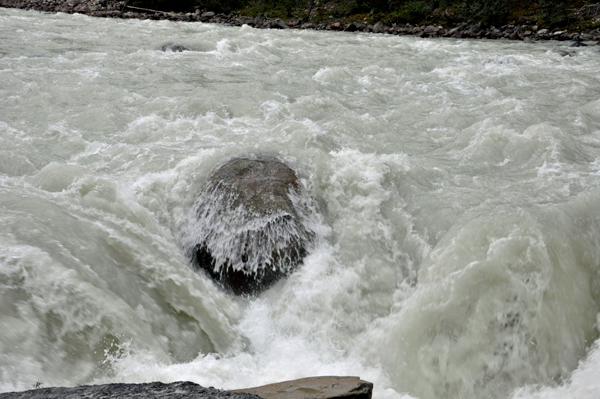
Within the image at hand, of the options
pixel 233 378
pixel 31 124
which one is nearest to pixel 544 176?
pixel 233 378

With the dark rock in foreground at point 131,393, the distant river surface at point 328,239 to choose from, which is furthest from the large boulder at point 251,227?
the dark rock in foreground at point 131,393

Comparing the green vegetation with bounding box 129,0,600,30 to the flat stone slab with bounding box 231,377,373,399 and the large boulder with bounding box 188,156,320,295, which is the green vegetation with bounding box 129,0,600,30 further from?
the flat stone slab with bounding box 231,377,373,399

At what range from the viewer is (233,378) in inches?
113

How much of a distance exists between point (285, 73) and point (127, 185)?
5.26m

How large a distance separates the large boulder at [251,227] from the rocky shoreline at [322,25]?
12.7 metres

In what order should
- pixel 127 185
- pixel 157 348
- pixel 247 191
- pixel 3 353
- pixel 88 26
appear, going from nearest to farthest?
pixel 3 353
pixel 157 348
pixel 247 191
pixel 127 185
pixel 88 26

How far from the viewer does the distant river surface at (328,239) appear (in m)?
2.81

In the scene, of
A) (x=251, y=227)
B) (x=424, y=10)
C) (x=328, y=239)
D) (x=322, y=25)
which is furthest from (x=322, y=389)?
(x=424, y=10)

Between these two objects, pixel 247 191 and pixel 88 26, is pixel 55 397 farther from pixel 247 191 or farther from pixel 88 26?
pixel 88 26

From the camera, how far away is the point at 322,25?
1941cm

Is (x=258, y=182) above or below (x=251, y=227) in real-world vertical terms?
above

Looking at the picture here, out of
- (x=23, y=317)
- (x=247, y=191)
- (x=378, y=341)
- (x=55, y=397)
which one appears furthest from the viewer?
(x=247, y=191)

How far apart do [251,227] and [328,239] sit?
76 cm

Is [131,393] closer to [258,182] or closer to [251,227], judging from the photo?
[251,227]
